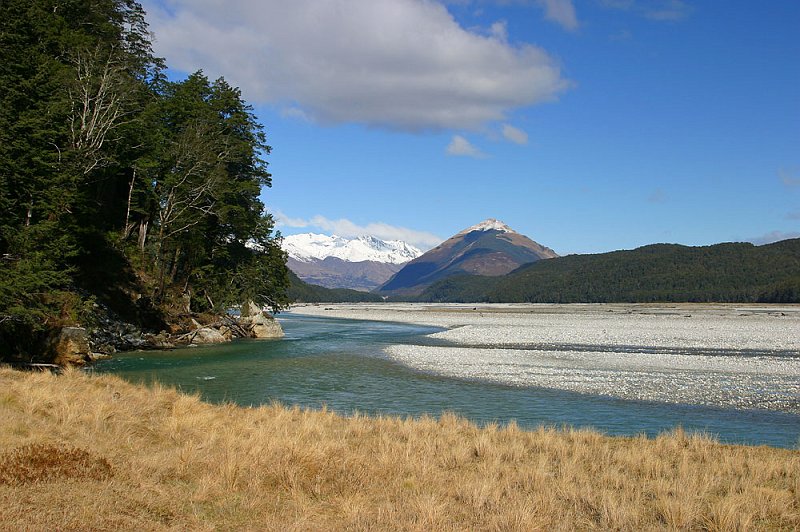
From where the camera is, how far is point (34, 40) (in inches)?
1432

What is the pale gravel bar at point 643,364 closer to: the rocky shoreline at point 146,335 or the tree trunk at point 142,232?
the rocky shoreline at point 146,335

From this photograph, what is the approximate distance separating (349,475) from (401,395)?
13525mm

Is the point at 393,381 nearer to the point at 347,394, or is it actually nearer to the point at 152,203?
the point at 347,394

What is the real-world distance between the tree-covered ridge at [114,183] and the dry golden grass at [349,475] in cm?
1468

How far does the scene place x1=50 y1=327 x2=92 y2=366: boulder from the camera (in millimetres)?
29766

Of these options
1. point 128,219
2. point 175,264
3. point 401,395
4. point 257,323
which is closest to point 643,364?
point 401,395

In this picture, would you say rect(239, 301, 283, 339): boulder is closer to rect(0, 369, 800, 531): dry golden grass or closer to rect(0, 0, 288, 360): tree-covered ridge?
rect(0, 0, 288, 360): tree-covered ridge

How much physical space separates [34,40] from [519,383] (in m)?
38.2

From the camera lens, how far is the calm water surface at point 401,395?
18016 millimetres

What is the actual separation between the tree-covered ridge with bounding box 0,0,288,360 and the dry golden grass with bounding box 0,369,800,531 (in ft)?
48.2

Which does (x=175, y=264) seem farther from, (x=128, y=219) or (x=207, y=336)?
(x=207, y=336)

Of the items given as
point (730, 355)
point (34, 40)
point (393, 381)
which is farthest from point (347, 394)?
point (34, 40)

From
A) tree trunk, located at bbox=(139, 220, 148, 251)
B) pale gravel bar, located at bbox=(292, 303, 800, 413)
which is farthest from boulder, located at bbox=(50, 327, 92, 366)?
pale gravel bar, located at bbox=(292, 303, 800, 413)

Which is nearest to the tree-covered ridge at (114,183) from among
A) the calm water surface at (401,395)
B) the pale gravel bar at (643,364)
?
the calm water surface at (401,395)
